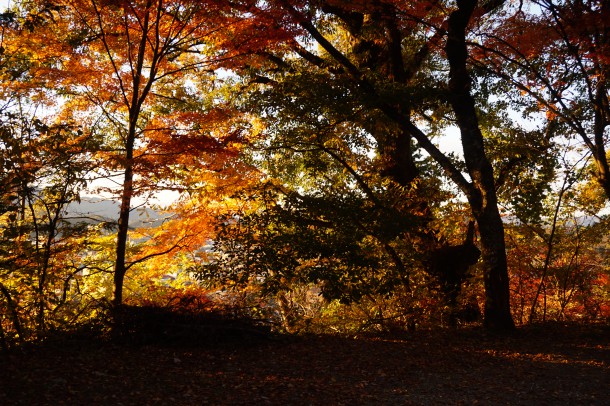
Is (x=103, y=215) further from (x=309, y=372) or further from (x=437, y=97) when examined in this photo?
(x=437, y=97)

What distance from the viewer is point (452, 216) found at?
429 inches

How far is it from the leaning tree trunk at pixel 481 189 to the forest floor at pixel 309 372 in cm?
90

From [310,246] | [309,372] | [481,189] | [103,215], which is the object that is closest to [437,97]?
[481,189]

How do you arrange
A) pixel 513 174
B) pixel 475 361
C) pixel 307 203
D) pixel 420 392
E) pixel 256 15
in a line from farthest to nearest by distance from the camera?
pixel 513 174
pixel 256 15
pixel 307 203
pixel 475 361
pixel 420 392

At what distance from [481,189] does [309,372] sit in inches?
203

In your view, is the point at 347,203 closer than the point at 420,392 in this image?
No

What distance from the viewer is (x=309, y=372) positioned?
5984 mm

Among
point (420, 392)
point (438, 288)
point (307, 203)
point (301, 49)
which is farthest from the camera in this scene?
point (301, 49)

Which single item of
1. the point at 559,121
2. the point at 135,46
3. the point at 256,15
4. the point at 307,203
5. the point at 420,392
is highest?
the point at 256,15

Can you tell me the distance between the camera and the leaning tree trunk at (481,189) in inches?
344

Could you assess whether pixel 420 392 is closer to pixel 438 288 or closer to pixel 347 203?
pixel 347 203

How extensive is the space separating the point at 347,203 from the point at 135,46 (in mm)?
5533

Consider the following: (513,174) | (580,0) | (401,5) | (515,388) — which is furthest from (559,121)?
(515,388)

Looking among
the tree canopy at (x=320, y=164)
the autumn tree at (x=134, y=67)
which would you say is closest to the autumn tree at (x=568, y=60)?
the tree canopy at (x=320, y=164)
